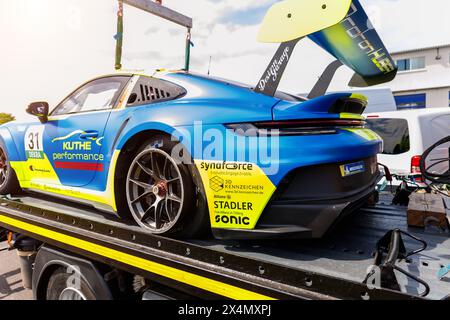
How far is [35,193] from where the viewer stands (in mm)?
3555

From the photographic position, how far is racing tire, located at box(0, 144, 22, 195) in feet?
11.9

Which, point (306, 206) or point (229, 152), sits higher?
point (229, 152)

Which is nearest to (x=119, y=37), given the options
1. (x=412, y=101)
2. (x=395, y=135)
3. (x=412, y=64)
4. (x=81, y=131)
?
(x=81, y=131)

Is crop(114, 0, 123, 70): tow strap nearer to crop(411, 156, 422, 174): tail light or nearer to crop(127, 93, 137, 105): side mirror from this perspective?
crop(127, 93, 137, 105): side mirror

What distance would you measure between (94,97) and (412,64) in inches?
1065

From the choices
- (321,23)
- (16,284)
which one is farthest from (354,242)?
(16,284)

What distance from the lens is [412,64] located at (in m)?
24.6

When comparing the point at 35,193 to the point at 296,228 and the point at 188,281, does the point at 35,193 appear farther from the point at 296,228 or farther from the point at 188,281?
the point at 296,228

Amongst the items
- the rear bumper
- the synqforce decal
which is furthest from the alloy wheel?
the rear bumper

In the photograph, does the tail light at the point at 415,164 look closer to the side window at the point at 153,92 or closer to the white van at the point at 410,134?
the white van at the point at 410,134

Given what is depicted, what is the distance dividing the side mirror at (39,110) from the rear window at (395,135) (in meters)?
4.89

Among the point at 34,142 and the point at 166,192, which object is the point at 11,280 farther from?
the point at 166,192

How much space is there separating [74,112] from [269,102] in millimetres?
1875

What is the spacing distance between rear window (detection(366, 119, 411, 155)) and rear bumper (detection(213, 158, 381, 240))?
416cm
